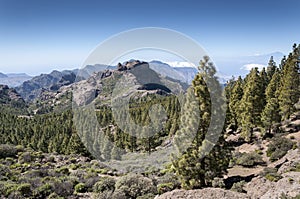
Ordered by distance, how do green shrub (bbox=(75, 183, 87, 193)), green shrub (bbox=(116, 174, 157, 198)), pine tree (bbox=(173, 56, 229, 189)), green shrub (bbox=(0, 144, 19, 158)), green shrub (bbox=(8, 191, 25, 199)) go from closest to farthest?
green shrub (bbox=(8, 191, 25, 199))
green shrub (bbox=(116, 174, 157, 198))
pine tree (bbox=(173, 56, 229, 189))
green shrub (bbox=(75, 183, 87, 193))
green shrub (bbox=(0, 144, 19, 158))

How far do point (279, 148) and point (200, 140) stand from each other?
15.1 meters

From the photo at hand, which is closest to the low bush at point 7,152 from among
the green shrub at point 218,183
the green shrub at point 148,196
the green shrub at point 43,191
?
the green shrub at point 43,191

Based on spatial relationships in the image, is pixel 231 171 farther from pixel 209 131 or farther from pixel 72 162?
pixel 72 162

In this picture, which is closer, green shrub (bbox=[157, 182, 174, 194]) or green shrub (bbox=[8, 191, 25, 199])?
green shrub (bbox=[8, 191, 25, 199])

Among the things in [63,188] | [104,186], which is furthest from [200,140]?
[63,188]

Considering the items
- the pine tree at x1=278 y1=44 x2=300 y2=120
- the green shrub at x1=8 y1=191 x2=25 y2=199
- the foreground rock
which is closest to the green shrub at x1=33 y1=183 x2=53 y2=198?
the green shrub at x1=8 y1=191 x2=25 y2=199

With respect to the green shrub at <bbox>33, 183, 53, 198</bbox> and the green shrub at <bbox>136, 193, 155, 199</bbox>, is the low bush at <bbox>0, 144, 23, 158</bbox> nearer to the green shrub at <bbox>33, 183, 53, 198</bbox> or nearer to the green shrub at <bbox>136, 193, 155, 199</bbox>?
the green shrub at <bbox>33, 183, 53, 198</bbox>

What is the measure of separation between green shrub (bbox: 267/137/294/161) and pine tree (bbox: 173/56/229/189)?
11.4m

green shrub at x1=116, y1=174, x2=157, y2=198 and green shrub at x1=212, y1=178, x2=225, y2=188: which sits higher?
green shrub at x1=212, y1=178, x2=225, y2=188

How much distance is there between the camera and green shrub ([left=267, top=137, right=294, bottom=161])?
26.7m

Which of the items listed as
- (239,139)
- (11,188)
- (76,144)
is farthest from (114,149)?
(11,188)

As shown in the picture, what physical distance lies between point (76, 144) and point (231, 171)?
111ft

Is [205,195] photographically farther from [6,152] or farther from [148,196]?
[6,152]

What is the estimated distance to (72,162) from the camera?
3819 cm
